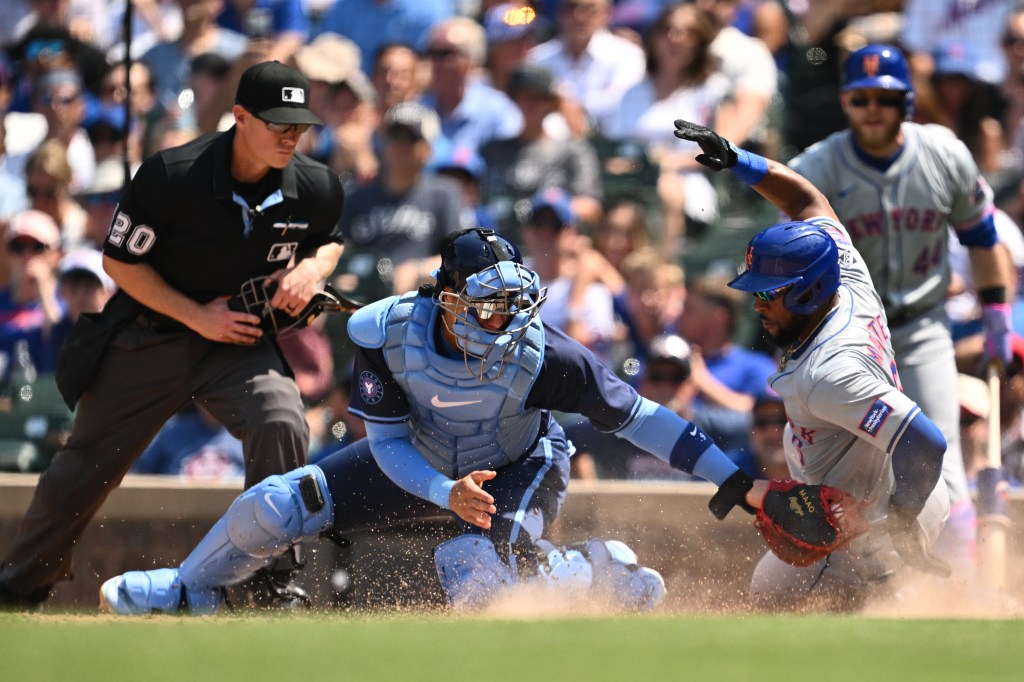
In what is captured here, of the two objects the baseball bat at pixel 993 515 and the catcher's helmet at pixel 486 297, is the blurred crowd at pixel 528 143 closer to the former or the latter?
the baseball bat at pixel 993 515

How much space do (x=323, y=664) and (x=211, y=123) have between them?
291 inches

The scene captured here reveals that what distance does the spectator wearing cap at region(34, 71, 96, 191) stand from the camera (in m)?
11.1

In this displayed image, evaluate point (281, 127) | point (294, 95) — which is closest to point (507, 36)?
point (294, 95)

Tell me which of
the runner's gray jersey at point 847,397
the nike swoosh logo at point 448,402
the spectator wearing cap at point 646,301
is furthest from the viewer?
the spectator wearing cap at point 646,301

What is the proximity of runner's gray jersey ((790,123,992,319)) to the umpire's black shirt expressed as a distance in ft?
7.46

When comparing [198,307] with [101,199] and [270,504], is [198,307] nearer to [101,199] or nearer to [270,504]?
[270,504]

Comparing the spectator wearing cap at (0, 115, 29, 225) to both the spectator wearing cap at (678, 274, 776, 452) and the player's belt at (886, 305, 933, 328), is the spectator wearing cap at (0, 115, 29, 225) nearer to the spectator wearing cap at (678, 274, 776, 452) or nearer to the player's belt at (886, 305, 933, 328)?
the spectator wearing cap at (678, 274, 776, 452)

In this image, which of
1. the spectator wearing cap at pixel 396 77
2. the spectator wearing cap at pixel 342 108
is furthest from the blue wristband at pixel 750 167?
the spectator wearing cap at pixel 396 77

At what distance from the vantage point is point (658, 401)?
8.61 meters

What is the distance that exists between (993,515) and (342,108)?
5752 mm

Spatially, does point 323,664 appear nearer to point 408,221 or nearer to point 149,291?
point 149,291

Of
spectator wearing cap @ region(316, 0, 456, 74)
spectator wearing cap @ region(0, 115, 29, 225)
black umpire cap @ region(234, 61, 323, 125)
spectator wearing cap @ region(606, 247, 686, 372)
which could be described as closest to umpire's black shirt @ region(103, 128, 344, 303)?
black umpire cap @ region(234, 61, 323, 125)

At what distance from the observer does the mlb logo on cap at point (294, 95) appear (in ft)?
20.7

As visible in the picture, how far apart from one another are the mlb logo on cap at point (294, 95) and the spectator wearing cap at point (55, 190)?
15.4ft
